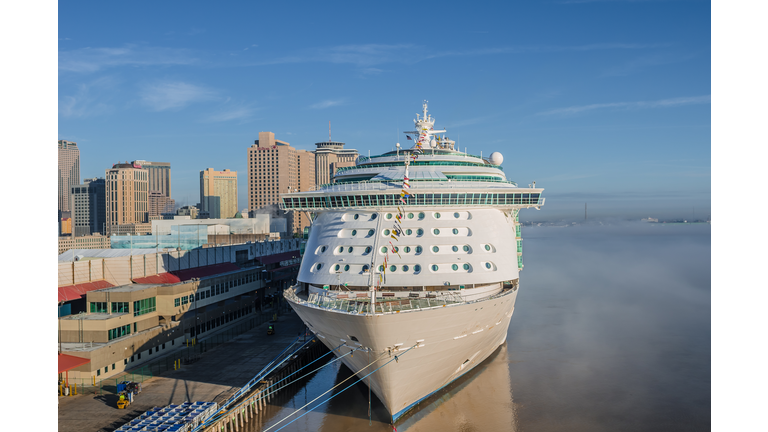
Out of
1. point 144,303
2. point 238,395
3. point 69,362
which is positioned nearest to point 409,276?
point 238,395

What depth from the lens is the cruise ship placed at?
60.0 ft

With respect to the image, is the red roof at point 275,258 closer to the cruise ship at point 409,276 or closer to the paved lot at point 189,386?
the paved lot at point 189,386

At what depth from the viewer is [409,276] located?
20016 millimetres

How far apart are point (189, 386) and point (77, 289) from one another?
11883 mm

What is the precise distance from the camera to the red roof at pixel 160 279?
34003mm

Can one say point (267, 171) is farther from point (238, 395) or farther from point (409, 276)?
point (409, 276)

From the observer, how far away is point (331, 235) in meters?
22.5

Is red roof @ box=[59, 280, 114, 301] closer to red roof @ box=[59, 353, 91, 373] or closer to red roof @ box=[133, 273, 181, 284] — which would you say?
red roof @ box=[133, 273, 181, 284]

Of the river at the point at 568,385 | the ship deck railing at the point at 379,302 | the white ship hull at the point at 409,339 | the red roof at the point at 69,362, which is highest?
the ship deck railing at the point at 379,302

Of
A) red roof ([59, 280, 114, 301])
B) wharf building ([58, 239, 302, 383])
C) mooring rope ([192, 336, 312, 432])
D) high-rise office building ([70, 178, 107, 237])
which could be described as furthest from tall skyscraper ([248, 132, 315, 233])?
mooring rope ([192, 336, 312, 432])

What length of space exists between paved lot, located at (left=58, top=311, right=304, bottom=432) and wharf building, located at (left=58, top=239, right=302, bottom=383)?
2464 mm

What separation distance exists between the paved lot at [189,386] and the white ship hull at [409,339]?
700cm

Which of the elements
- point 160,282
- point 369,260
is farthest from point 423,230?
point 160,282

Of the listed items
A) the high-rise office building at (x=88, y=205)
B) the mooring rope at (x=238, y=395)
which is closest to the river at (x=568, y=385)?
the mooring rope at (x=238, y=395)
